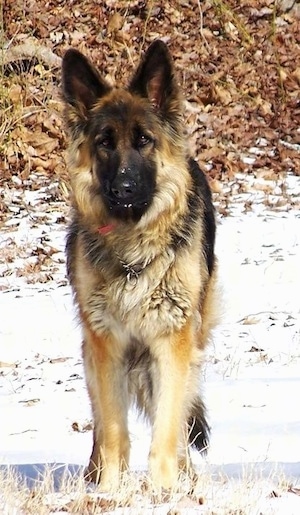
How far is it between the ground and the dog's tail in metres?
0.13

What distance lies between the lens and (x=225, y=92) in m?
15.4

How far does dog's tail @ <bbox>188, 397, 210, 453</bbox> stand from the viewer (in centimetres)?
588

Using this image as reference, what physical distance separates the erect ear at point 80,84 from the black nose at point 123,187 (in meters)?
0.52

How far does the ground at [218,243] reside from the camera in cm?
548

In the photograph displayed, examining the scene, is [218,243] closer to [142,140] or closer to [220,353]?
[220,353]

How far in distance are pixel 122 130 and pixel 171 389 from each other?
4.83 ft

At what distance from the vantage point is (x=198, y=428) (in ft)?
19.4

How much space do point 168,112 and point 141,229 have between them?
69cm

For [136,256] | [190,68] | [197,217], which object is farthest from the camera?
[190,68]

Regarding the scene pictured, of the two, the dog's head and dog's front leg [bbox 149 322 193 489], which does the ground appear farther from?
the dog's head

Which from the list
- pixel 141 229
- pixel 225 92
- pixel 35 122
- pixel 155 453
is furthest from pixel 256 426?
pixel 225 92

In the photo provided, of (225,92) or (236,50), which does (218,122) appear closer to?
(225,92)

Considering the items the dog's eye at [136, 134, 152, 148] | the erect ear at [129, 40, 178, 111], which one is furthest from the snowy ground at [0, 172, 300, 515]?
the erect ear at [129, 40, 178, 111]

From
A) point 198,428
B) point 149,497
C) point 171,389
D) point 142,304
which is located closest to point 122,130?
point 142,304
